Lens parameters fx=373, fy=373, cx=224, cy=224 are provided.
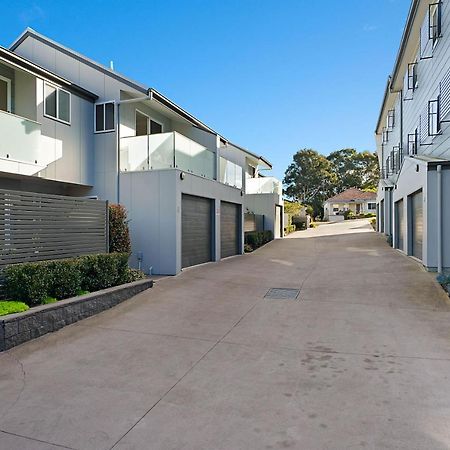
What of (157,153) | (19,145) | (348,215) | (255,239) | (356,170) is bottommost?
(255,239)

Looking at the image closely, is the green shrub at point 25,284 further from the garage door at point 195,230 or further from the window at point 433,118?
the window at point 433,118

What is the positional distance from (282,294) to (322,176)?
54.1 metres

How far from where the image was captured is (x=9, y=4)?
11.3m

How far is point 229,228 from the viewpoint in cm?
1717

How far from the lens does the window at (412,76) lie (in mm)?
15895

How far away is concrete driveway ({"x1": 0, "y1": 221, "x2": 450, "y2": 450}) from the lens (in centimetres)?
327

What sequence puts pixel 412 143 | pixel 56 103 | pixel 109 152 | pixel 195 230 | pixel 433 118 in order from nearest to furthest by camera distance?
pixel 56 103
pixel 433 118
pixel 109 152
pixel 195 230
pixel 412 143

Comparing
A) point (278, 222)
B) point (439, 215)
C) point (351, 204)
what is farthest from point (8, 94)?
point (351, 204)

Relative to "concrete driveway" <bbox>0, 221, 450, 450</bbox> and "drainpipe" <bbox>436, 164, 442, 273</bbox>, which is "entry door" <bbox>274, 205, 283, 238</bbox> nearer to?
"drainpipe" <bbox>436, 164, 442, 273</bbox>

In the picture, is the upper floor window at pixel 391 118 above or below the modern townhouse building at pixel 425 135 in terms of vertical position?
above

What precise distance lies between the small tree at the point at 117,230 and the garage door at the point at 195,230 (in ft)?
8.34

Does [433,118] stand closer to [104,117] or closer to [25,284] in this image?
[104,117]

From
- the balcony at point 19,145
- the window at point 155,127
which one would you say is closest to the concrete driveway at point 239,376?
the balcony at point 19,145

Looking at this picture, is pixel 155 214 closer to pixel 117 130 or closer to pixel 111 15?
pixel 117 130
